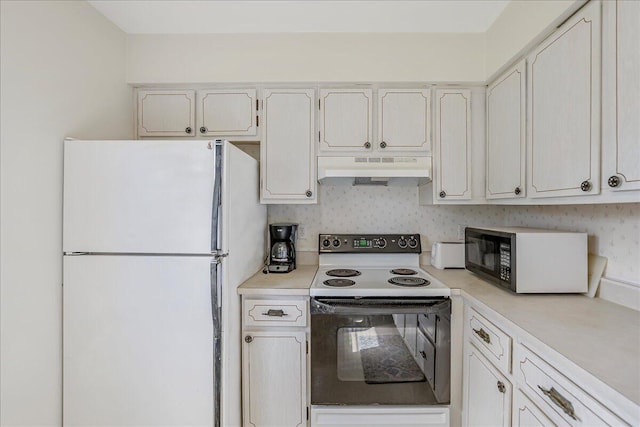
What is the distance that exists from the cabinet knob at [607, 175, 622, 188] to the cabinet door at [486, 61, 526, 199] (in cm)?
51

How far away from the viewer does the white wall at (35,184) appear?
1172 millimetres

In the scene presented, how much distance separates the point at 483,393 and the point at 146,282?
169cm

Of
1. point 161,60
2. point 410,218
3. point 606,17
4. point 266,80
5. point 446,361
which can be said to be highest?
point 161,60

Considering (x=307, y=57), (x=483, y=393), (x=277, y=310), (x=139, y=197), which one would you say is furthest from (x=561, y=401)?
(x=307, y=57)

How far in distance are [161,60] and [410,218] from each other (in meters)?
2.11

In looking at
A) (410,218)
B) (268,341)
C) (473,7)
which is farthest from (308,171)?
(473,7)

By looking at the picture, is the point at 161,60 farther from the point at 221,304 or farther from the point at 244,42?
the point at 221,304

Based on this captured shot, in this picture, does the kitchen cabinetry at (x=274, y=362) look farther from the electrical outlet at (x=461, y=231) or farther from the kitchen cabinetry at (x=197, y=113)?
the electrical outlet at (x=461, y=231)

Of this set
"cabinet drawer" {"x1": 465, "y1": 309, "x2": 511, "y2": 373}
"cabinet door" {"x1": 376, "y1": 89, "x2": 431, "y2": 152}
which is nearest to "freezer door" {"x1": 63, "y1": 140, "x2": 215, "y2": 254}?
"cabinet door" {"x1": 376, "y1": 89, "x2": 431, "y2": 152}

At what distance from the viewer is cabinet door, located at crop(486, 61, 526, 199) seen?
1.53 m

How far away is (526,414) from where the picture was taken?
104 cm

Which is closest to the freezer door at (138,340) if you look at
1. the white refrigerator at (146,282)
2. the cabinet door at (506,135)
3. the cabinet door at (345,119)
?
the white refrigerator at (146,282)

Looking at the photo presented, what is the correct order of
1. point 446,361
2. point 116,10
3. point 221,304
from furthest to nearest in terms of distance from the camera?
point 116,10 < point 446,361 < point 221,304

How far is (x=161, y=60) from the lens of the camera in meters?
1.91
